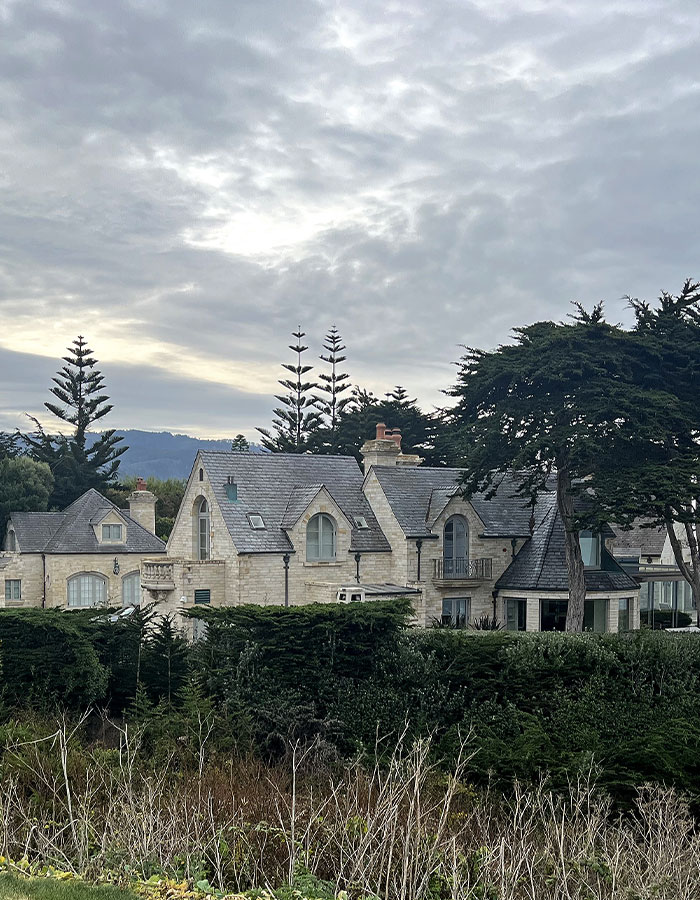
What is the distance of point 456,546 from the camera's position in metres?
31.6

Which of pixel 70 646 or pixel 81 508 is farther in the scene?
pixel 81 508

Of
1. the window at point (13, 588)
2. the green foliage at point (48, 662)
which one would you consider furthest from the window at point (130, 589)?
the green foliage at point (48, 662)

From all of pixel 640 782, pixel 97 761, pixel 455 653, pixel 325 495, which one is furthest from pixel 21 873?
pixel 325 495

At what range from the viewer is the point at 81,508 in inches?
1679

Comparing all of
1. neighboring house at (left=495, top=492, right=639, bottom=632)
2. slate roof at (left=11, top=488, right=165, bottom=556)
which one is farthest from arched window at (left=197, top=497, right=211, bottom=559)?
slate roof at (left=11, top=488, right=165, bottom=556)

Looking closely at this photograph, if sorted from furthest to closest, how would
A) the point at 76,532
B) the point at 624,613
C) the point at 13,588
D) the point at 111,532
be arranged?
the point at 111,532 < the point at 76,532 < the point at 13,588 < the point at 624,613

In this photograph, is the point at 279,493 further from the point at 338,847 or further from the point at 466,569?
the point at 338,847

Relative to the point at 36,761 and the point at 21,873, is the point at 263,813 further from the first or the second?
the point at 36,761

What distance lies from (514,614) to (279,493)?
374 inches

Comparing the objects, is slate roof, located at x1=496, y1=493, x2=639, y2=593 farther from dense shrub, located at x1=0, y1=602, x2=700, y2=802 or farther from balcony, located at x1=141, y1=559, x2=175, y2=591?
balcony, located at x1=141, y1=559, x2=175, y2=591

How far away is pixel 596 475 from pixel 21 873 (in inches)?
903

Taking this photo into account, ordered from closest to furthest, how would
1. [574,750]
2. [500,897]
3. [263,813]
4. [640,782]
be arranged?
1. [500,897]
2. [263,813]
3. [640,782]
4. [574,750]

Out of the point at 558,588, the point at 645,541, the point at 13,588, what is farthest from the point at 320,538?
the point at 645,541

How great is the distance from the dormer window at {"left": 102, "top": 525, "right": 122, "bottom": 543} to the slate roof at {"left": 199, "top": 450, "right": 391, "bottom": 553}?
13205 millimetres
